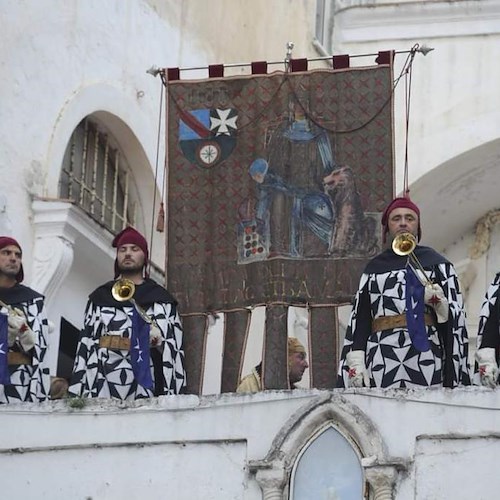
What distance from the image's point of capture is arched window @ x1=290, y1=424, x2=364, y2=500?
12.1m

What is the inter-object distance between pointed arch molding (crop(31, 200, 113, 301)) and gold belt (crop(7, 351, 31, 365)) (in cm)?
250

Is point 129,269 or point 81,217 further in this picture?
point 81,217

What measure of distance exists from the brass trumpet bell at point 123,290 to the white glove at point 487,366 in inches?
86.4

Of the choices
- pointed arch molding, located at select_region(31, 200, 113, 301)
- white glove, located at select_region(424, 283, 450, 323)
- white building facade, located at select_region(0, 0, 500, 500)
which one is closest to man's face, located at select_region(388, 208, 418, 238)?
white glove, located at select_region(424, 283, 450, 323)

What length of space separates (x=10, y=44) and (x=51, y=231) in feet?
4.57

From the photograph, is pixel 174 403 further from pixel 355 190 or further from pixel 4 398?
pixel 355 190

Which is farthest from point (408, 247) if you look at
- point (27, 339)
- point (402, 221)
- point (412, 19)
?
point (412, 19)

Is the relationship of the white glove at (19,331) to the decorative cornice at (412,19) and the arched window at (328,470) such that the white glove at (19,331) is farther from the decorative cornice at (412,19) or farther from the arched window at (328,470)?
the decorative cornice at (412,19)

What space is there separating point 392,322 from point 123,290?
67.7 inches

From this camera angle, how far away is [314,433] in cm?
1223

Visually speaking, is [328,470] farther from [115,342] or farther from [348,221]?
[348,221]

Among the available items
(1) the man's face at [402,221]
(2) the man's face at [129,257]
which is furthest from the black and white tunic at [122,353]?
(1) the man's face at [402,221]

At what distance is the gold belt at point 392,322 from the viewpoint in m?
12.8

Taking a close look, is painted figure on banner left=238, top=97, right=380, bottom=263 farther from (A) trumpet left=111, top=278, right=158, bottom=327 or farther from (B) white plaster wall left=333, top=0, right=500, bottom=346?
(B) white plaster wall left=333, top=0, right=500, bottom=346
